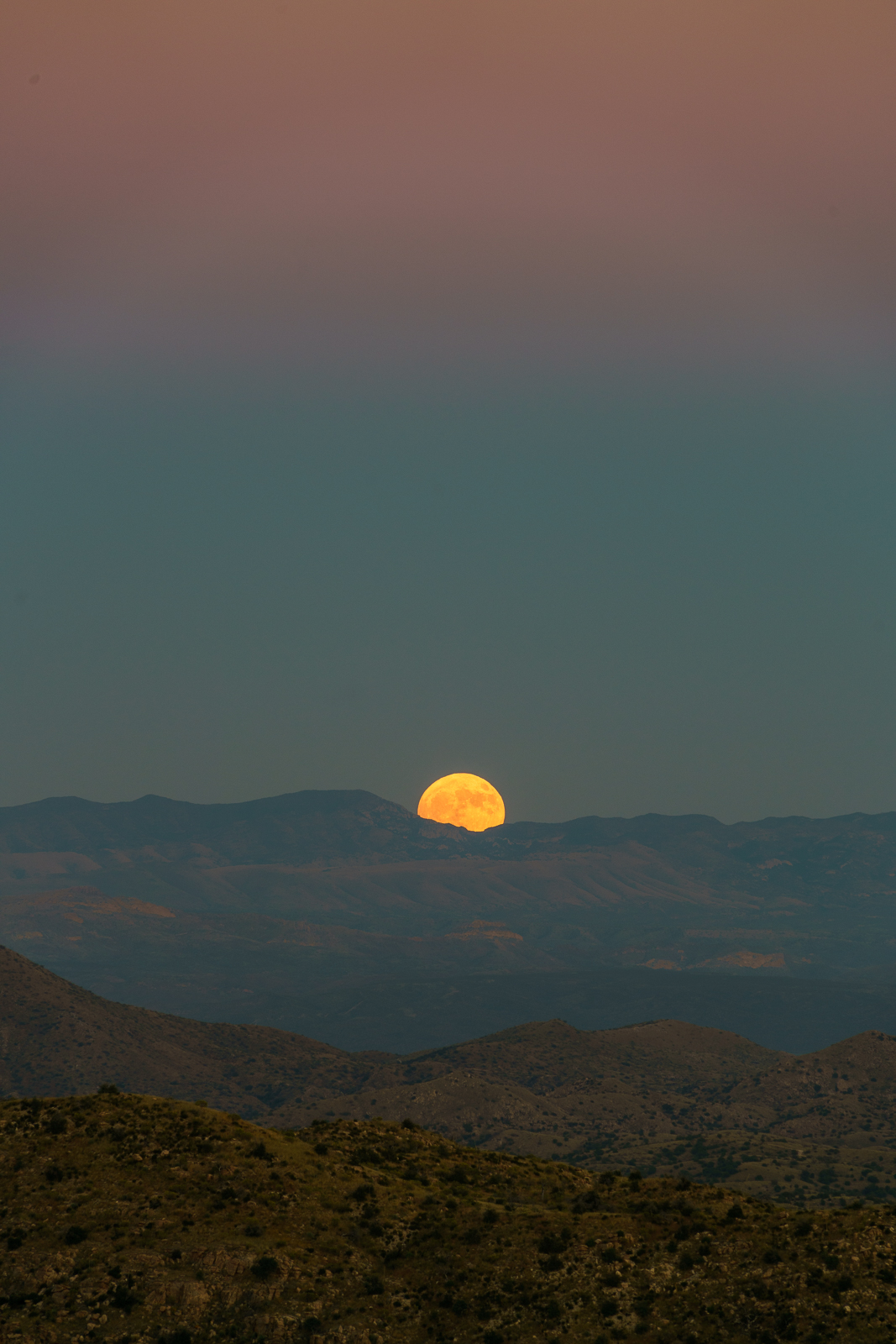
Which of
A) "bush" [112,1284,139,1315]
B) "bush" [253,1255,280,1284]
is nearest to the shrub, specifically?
"bush" [253,1255,280,1284]

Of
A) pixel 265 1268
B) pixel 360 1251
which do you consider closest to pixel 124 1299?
pixel 265 1268

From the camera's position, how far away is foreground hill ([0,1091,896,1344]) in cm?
4169

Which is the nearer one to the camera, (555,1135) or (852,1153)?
(852,1153)

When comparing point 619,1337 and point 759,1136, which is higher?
point 619,1337

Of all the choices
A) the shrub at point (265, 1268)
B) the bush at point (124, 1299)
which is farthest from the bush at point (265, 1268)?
the bush at point (124, 1299)

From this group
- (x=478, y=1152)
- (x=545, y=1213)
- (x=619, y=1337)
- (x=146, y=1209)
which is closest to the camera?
(x=619, y=1337)

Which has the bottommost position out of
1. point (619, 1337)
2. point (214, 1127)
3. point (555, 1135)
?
point (555, 1135)

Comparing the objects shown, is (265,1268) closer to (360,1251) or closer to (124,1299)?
(360,1251)

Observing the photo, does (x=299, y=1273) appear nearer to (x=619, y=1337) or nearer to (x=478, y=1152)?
(x=619, y=1337)

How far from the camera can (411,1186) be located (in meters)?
55.8

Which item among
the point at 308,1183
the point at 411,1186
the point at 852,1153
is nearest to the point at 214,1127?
the point at 308,1183

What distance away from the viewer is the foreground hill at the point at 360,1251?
41688 mm

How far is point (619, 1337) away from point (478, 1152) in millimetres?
25880

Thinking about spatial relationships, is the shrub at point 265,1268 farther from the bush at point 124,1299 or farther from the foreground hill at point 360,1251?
the bush at point 124,1299
